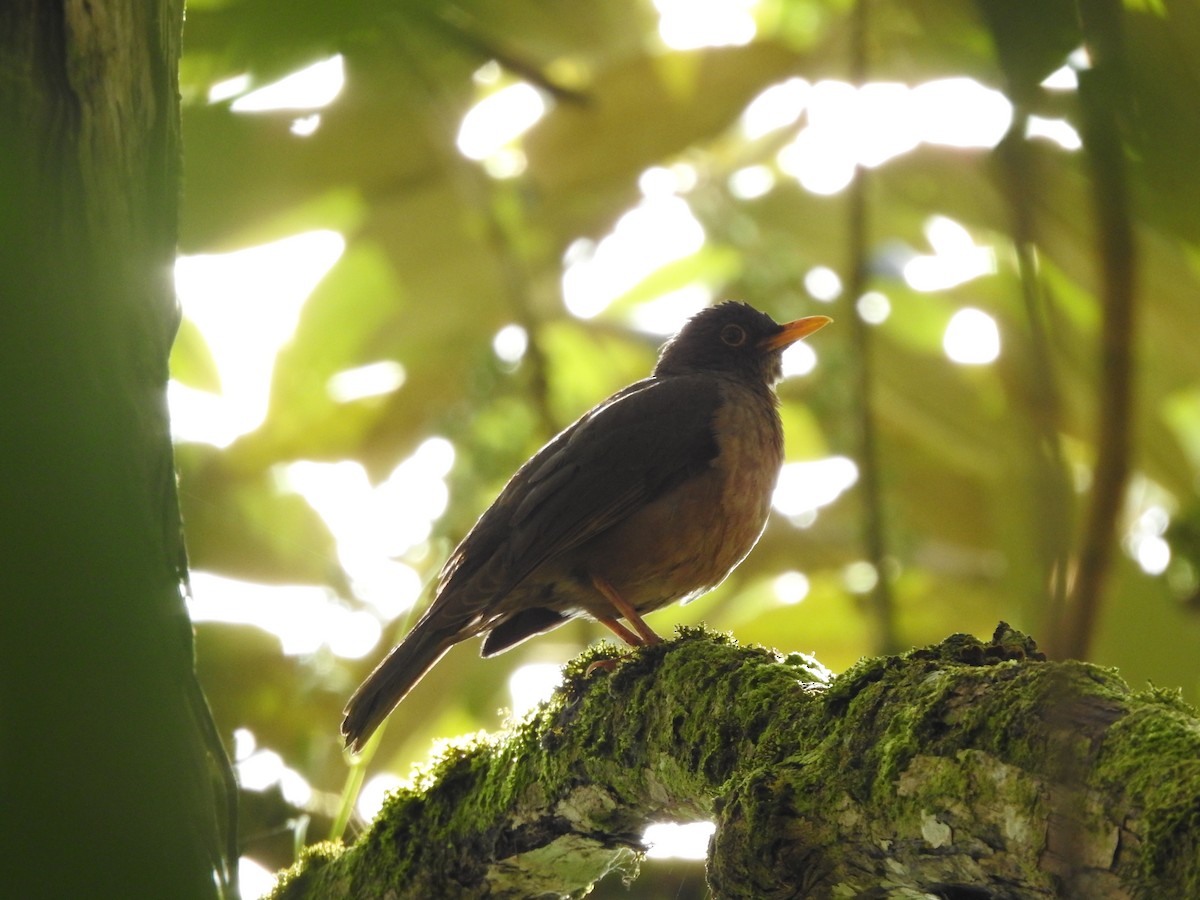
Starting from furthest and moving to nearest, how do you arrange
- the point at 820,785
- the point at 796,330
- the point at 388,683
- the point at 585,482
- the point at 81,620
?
the point at 796,330 < the point at 585,482 < the point at 388,683 < the point at 820,785 < the point at 81,620

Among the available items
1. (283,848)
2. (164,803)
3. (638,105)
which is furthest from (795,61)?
(164,803)

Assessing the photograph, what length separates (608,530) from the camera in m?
4.52

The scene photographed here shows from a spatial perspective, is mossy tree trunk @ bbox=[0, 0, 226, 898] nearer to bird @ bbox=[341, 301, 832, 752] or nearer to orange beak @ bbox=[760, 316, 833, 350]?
bird @ bbox=[341, 301, 832, 752]

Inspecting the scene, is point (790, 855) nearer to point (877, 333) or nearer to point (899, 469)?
point (877, 333)

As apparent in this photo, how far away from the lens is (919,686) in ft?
6.99

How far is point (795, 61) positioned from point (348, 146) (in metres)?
1.88

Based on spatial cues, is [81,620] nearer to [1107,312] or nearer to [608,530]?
[1107,312]

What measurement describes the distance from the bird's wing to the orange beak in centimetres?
96

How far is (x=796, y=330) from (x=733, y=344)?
354 millimetres

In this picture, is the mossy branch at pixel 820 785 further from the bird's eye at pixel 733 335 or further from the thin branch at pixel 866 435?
the bird's eye at pixel 733 335

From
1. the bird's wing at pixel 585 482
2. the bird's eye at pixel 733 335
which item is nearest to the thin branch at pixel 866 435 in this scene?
the bird's wing at pixel 585 482

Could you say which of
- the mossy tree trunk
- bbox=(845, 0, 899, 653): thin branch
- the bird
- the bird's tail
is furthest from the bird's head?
the mossy tree trunk

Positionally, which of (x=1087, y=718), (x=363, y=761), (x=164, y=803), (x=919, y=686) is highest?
(x=363, y=761)

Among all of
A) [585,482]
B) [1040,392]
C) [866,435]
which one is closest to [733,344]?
[585,482]
